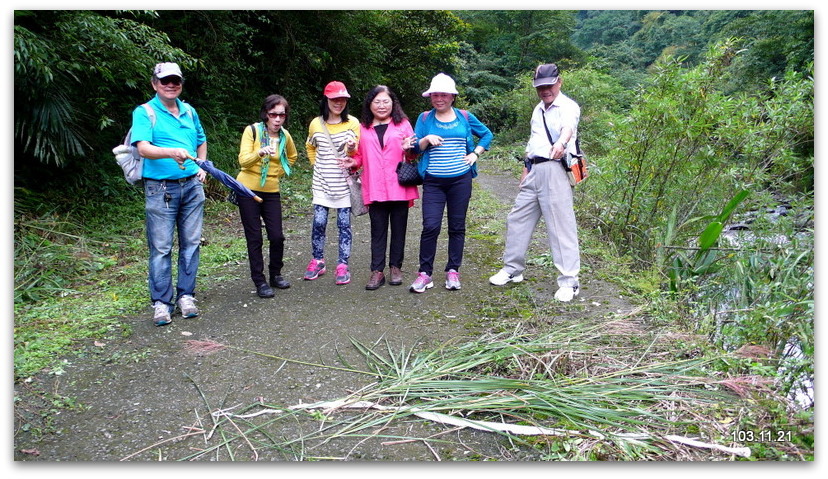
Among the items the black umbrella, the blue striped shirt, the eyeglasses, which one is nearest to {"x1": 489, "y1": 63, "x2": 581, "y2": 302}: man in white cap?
the blue striped shirt

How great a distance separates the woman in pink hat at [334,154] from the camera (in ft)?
14.1

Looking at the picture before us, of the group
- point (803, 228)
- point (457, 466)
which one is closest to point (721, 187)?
point (803, 228)

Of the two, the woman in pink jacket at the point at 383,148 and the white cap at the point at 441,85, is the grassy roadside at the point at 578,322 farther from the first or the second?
the white cap at the point at 441,85

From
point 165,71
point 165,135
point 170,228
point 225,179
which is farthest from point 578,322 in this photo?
point 165,71

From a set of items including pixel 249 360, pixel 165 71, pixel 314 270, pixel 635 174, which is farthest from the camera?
pixel 635 174

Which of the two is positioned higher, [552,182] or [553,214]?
[552,182]

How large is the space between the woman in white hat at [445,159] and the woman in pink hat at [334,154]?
1.74 feet

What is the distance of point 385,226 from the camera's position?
449 cm

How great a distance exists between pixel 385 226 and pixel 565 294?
4.51ft

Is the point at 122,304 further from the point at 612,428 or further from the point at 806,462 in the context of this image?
the point at 806,462

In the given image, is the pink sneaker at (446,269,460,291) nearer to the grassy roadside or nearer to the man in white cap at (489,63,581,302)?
the grassy roadside

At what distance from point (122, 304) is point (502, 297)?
8.72ft

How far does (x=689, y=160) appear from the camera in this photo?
5305mm

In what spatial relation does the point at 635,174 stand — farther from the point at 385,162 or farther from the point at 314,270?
the point at 314,270
